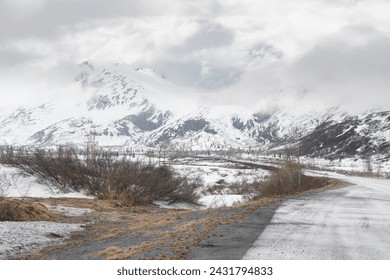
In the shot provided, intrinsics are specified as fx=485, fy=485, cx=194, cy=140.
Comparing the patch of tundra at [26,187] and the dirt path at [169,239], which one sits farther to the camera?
the patch of tundra at [26,187]

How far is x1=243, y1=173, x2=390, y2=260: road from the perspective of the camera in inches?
395

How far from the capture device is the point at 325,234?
Result: 12.7 meters

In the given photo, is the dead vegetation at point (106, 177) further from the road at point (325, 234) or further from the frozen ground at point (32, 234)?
the road at point (325, 234)

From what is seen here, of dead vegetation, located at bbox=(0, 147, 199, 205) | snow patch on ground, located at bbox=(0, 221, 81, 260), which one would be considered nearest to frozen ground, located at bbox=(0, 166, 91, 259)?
snow patch on ground, located at bbox=(0, 221, 81, 260)

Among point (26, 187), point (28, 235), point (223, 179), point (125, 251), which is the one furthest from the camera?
point (223, 179)

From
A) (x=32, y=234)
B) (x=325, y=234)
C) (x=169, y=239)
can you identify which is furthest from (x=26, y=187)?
(x=325, y=234)

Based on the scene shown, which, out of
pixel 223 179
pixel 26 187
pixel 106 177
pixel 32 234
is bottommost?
pixel 223 179

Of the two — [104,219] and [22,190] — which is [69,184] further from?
[104,219]

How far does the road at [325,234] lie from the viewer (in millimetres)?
10039

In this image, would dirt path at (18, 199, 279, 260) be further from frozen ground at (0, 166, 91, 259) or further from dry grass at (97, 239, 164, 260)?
frozen ground at (0, 166, 91, 259)

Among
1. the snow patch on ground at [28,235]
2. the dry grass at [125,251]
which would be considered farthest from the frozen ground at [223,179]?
the dry grass at [125,251]

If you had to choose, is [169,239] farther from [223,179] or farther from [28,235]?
[223,179]
